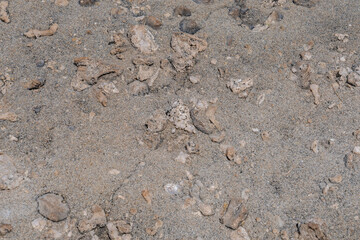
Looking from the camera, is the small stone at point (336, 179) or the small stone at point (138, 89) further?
the small stone at point (138, 89)

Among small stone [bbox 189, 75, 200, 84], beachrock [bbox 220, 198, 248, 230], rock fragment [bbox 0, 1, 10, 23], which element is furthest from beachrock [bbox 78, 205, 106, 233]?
rock fragment [bbox 0, 1, 10, 23]

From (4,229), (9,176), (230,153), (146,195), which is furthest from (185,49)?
(4,229)

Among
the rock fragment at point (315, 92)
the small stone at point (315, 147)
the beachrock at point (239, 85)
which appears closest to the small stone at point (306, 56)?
the rock fragment at point (315, 92)

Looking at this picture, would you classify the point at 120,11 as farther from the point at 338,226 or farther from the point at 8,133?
the point at 338,226

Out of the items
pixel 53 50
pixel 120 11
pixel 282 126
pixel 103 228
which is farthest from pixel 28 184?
pixel 282 126

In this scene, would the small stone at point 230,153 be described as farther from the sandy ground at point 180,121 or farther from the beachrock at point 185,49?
the beachrock at point 185,49

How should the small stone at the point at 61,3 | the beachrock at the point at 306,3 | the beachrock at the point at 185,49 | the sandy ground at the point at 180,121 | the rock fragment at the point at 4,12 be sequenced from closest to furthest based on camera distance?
1. the sandy ground at the point at 180,121
2. the beachrock at the point at 185,49
3. the rock fragment at the point at 4,12
4. the small stone at the point at 61,3
5. the beachrock at the point at 306,3
